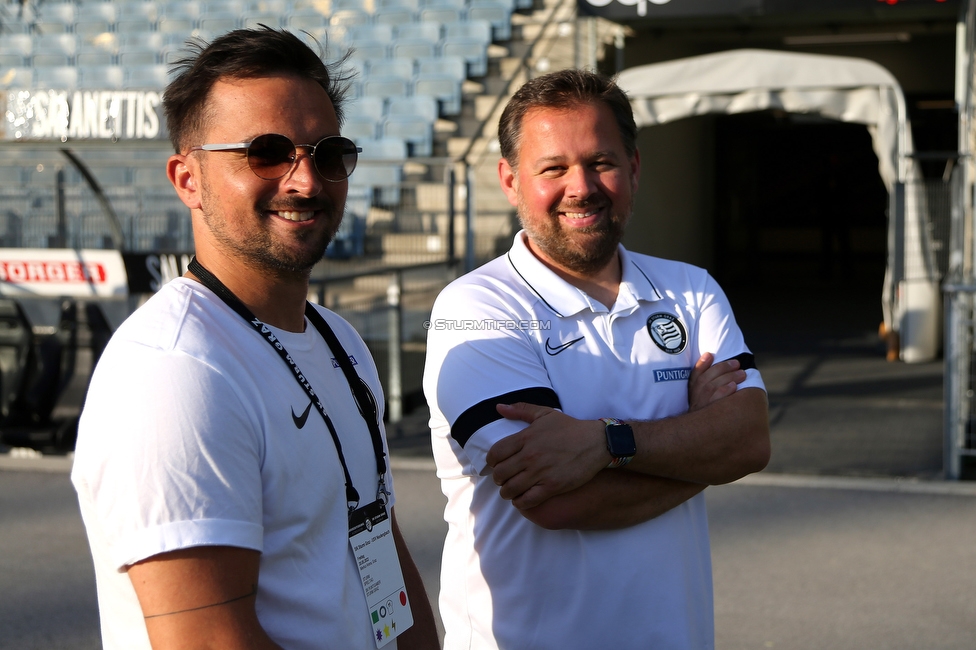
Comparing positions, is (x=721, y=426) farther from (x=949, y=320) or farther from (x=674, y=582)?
(x=949, y=320)

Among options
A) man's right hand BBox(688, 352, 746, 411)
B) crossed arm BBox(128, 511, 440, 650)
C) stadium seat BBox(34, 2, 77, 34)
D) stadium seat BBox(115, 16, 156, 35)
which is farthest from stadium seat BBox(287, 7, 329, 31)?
crossed arm BBox(128, 511, 440, 650)

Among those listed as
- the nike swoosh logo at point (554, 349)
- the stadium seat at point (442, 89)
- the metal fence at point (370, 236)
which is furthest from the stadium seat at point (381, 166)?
the nike swoosh logo at point (554, 349)

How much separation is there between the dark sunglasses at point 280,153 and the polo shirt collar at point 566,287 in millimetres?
718

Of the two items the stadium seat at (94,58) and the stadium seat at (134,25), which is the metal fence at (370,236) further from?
the stadium seat at (134,25)

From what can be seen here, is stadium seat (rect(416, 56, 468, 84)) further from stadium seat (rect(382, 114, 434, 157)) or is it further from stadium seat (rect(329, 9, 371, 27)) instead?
stadium seat (rect(329, 9, 371, 27))

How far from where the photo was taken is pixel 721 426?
85.5 inches

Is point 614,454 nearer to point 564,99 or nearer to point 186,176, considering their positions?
point 564,99

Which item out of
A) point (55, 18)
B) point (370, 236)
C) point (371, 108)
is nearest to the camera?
point (370, 236)

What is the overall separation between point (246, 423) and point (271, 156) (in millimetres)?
458

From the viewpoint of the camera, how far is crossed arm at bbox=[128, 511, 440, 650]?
4.25ft

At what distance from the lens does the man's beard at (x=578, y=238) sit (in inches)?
89.6

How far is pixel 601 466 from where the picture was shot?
79.7 inches

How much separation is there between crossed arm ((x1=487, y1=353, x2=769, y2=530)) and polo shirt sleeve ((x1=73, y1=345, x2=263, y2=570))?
0.73m

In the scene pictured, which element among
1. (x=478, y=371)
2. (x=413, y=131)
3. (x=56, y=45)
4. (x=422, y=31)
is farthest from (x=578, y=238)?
(x=56, y=45)
